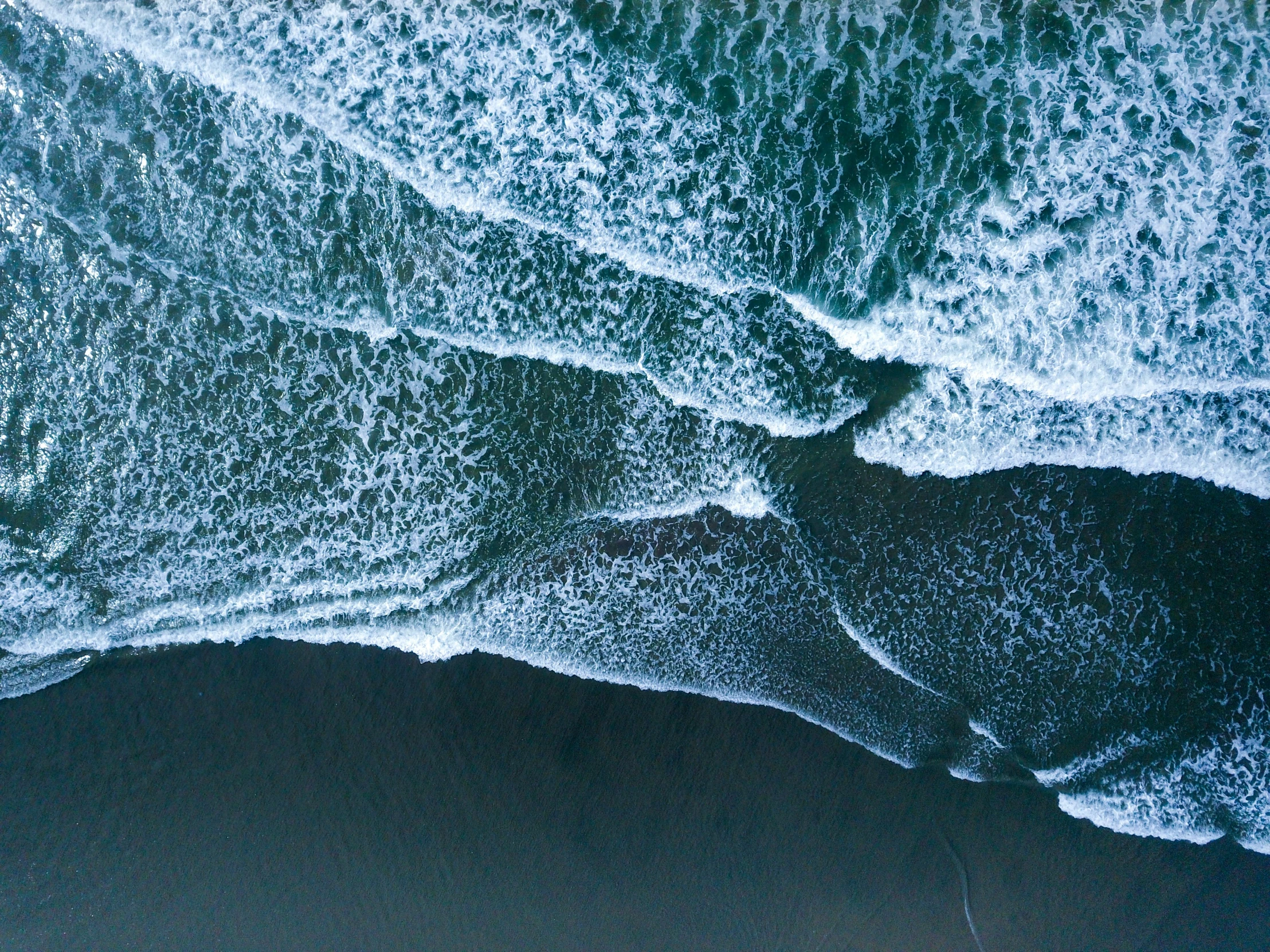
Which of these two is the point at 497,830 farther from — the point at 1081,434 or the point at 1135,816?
the point at 1081,434

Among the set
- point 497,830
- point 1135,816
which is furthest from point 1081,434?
point 497,830

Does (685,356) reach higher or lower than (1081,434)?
lower

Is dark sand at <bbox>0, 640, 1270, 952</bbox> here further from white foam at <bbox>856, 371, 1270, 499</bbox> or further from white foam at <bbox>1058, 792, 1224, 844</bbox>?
white foam at <bbox>856, 371, 1270, 499</bbox>

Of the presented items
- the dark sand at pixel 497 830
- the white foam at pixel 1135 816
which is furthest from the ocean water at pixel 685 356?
the dark sand at pixel 497 830

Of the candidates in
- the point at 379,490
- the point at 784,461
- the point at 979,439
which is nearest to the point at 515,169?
the point at 379,490

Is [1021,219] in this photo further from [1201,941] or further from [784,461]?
[1201,941]
